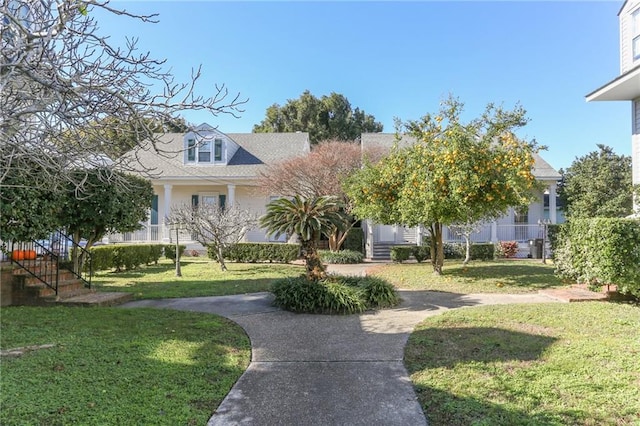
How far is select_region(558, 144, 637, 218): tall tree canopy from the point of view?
22.0 meters

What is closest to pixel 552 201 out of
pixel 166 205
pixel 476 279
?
pixel 476 279

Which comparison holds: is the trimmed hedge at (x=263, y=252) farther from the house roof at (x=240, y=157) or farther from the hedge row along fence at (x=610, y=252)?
the hedge row along fence at (x=610, y=252)

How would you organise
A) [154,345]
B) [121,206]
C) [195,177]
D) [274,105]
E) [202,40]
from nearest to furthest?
[154,345] → [202,40] → [121,206] → [195,177] → [274,105]

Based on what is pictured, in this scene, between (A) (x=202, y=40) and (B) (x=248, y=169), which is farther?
(B) (x=248, y=169)

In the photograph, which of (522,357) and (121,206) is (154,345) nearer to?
(522,357)

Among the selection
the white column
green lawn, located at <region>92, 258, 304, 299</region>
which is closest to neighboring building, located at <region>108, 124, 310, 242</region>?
green lawn, located at <region>92, 258, 304, 299</region>

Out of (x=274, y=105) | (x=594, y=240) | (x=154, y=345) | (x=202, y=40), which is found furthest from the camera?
(x=274, y=105)

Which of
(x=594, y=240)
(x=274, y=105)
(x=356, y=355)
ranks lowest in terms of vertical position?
(x=356, y=355)

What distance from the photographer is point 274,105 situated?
36.8 m

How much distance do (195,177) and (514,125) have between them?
15996 mm

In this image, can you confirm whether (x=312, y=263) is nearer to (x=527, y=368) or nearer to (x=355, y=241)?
(x=527, y=368)

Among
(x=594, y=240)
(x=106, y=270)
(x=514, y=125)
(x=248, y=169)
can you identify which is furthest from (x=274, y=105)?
(x=594, y=240)

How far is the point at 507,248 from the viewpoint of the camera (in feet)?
63.4

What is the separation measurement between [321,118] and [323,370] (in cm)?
3301
